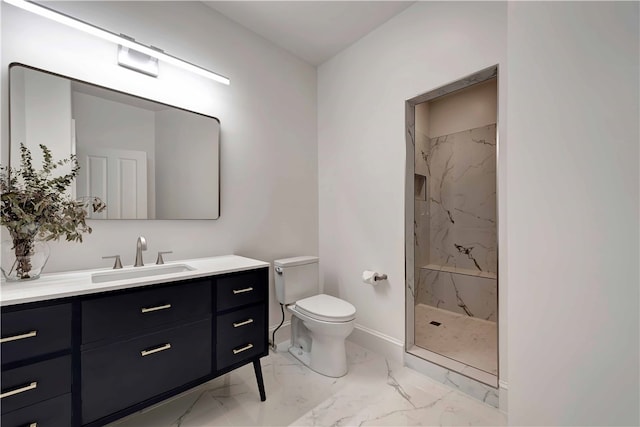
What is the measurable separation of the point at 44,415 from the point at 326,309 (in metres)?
1.41

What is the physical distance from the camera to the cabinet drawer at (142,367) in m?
1.12

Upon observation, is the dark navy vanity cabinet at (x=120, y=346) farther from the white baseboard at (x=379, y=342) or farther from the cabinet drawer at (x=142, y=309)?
the white baseboard at (x=379, y=342)

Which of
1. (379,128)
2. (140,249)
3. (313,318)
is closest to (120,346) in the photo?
(140,249)

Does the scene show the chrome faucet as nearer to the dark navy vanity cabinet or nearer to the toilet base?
the dark navy vanity cabinet

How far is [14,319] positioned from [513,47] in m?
1.94

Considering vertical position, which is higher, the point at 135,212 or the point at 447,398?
the point at 135,212

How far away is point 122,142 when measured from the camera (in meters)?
1.64

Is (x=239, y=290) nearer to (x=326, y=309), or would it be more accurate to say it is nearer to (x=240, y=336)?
(x=240, y=336)

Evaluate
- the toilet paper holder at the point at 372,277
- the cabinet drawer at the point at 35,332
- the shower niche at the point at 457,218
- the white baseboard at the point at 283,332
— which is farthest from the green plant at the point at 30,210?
the shower niche at the point at 457,218

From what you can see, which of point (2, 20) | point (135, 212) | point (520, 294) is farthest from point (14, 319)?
point (520, 294)

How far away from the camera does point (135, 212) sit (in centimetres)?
166

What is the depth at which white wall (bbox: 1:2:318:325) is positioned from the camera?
56.9 inches

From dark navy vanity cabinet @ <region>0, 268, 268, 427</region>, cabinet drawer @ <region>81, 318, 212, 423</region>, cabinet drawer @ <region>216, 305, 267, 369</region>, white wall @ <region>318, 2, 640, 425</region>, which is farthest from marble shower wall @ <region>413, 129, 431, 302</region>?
cabinet drawer @ <region>81, 318, 212, 423</region>

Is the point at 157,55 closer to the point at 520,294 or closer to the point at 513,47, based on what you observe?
the point at 513,47
